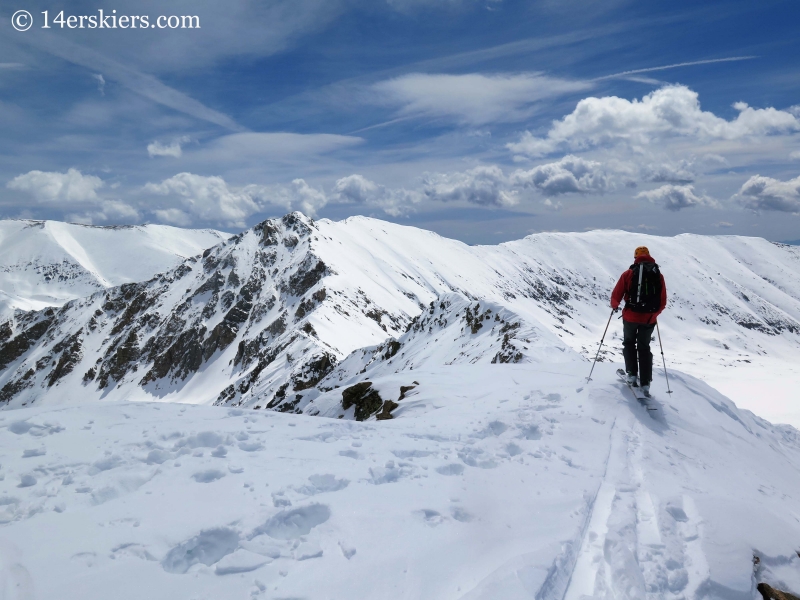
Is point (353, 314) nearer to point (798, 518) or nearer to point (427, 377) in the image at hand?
point (427, 377)

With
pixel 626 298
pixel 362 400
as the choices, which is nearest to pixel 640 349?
pixel 626 298

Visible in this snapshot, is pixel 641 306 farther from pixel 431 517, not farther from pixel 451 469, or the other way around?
pixel 431 517

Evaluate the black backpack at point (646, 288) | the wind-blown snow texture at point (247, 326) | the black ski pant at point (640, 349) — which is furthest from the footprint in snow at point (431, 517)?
the wind-blown snow texture at point (247, 326)

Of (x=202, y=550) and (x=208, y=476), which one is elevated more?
(x=208, y=476)

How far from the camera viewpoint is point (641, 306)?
11.3m

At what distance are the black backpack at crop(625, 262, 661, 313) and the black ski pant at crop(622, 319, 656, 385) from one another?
20.1 inches

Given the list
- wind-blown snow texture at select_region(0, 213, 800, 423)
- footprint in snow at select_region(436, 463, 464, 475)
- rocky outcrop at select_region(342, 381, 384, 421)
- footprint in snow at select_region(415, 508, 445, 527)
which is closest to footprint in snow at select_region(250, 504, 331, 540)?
footprint in snow at select_region(415, 508, 445, 527)

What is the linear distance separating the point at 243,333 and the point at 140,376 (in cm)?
3002

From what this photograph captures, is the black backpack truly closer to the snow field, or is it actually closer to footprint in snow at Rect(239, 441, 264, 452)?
the snow field

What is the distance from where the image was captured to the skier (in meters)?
11.2

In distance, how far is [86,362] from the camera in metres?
Answer: 124

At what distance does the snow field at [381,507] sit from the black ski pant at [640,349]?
4.76 feet

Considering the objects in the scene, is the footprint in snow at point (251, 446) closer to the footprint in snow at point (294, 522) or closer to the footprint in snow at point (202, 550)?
→ the footprint in snow at point (294, 522)

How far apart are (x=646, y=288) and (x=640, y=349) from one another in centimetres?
158
